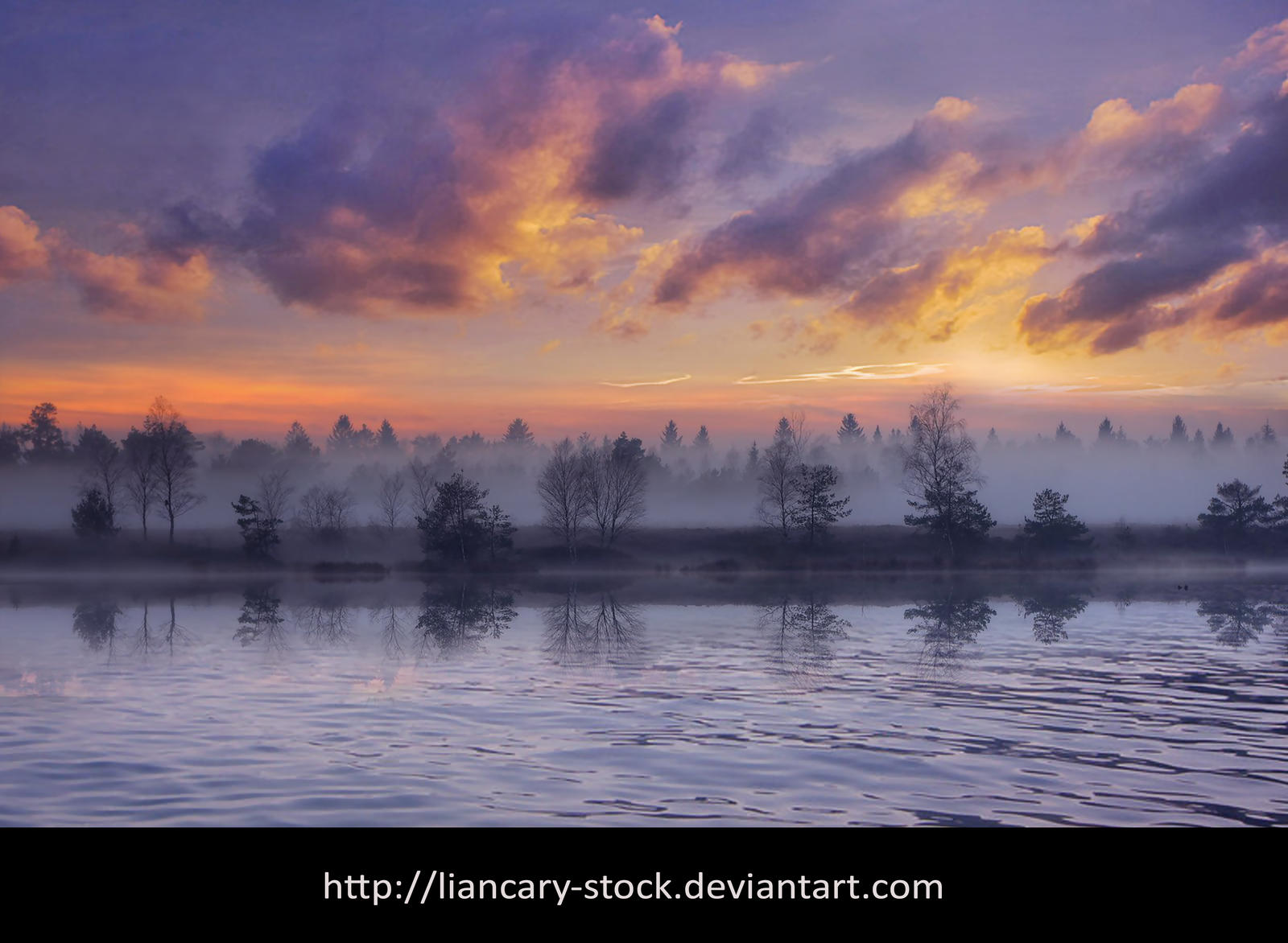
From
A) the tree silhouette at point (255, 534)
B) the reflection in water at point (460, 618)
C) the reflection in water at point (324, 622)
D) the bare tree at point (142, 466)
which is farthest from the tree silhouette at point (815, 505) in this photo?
the bare tree at point (142, 466)

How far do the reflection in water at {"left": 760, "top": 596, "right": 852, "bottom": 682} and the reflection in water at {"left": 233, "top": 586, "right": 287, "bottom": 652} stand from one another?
19.7 m

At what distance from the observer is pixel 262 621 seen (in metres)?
52.4

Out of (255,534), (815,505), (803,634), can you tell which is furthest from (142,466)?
(803,634)

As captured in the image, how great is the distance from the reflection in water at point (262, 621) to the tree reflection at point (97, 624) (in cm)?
525

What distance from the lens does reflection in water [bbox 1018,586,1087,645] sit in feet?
142

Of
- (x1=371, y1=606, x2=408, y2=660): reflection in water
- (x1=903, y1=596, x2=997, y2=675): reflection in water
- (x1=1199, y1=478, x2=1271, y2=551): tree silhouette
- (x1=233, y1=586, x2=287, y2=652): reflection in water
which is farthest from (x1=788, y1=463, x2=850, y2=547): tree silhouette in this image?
(x1=371, y1=606, x2=408, y2=660): reflection in water

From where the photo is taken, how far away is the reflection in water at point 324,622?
43500mm

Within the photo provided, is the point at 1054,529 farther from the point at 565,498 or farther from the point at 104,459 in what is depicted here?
the point at 104,459

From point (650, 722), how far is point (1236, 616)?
41.3 metres

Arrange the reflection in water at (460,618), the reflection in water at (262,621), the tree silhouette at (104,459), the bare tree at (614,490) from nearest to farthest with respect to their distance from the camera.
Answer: the reflection in water at (460,618), the reflection in water at (262,621), the bare tree at (614,490), the tree silhouette at (104,459)

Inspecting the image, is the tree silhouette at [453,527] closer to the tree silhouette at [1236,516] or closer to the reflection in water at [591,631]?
the reflection in water at [591,631]
